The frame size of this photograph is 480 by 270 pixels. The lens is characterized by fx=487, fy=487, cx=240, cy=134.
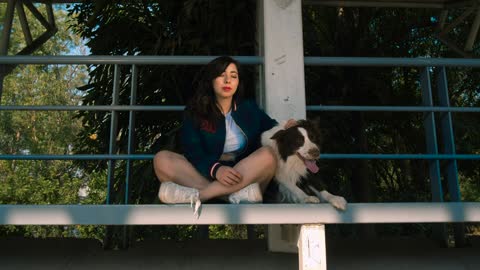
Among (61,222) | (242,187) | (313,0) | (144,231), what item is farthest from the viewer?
(144,231)

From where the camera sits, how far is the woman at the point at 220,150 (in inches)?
80.1

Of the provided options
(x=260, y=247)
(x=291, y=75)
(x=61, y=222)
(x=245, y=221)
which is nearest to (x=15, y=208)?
(x=61, y=222)

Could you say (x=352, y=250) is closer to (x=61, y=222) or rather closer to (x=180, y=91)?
(x=61, y=222)

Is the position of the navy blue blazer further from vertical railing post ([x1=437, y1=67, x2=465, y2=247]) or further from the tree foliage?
the tree foliage

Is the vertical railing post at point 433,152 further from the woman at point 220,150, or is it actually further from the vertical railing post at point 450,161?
the woman at point 220,150

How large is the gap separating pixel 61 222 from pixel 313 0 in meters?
2.79

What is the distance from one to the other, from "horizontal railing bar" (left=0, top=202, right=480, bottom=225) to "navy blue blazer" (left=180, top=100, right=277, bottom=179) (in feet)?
1.21

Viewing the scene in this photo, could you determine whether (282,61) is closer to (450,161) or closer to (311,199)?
(311,199)

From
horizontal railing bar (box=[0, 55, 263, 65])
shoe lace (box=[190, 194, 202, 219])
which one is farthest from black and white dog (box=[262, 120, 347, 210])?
horizontal railing bar (box=[0, 55, 263, 65])

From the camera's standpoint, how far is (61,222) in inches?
67.7

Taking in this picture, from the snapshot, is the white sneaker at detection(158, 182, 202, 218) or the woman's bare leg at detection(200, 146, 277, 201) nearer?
the white sneaker at detection(158, 182, 202, 218)

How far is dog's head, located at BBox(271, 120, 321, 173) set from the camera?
211cm

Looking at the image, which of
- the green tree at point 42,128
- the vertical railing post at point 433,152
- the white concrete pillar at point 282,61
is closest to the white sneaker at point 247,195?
the white concrete pillar at point 282,61

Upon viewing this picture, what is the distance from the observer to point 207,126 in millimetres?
2314
